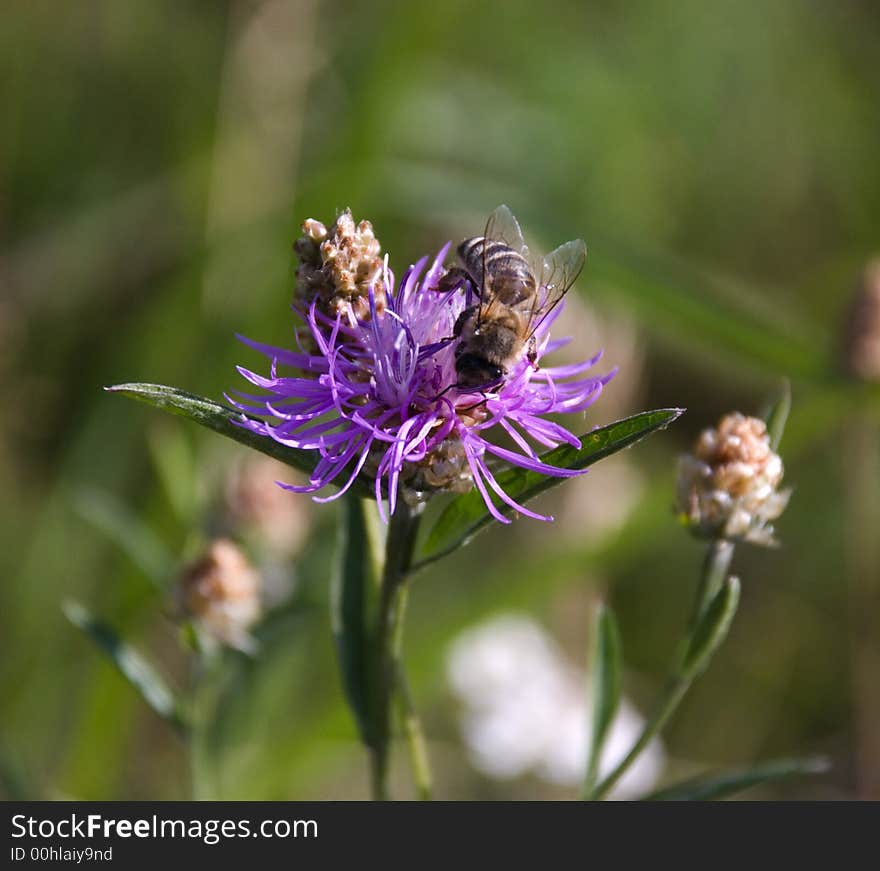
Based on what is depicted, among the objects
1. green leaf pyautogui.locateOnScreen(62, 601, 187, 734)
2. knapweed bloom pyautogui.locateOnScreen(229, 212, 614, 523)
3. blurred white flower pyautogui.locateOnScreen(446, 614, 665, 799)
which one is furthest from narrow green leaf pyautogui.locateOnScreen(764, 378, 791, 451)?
blurred white flower pyautogui.locateOnScreen(446, 614, 665, 799)

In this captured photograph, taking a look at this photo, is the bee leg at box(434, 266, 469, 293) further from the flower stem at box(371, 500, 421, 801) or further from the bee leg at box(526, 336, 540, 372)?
the flower stem at box(371, 500, 421, 801)

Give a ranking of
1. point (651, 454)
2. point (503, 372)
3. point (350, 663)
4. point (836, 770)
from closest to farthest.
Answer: point (503, 372) → point (350, 663) → point (836, 770) → point (651, 454)

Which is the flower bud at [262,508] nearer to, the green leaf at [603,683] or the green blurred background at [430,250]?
the green blurred background at [430,250]

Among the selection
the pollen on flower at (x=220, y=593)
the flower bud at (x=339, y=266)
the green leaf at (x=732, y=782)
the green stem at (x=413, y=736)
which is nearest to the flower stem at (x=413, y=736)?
the green stem at (x=413, y=736)

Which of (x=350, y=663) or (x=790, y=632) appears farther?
(x=790, y=632)
